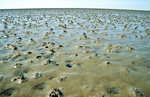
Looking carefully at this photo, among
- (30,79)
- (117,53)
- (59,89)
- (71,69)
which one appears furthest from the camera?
(117,53)

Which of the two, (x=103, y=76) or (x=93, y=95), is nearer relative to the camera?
(x=93, y=95)

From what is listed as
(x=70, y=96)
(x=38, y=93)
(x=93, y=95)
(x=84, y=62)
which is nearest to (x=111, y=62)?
(x=84, y=62)

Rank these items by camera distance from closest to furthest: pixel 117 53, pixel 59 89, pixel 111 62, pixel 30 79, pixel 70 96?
pixel 70 96 < pixel 59 89 < pixel 30 79 < pixel 111 62 < pixel 117 53

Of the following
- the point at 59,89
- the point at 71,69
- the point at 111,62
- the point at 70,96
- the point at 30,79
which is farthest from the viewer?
the point at 111,62

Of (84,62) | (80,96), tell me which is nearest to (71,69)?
(84,62)

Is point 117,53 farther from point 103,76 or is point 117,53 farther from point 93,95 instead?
point 93,95

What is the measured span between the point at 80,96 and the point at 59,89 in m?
0.65

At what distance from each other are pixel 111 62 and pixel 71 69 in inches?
68.6

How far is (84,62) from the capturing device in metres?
4.96

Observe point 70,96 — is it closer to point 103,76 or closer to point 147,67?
point 103,76

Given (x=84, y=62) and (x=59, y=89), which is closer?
(x=59, y=89)

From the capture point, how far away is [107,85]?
11.6ft

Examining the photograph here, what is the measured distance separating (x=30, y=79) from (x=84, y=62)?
2.19 m

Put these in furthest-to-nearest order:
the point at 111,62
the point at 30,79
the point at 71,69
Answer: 1. the point at 111,62
2. the point at 71,69
3. the point at 30,79
